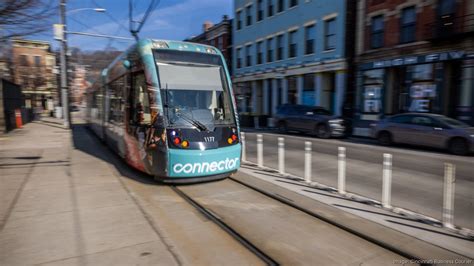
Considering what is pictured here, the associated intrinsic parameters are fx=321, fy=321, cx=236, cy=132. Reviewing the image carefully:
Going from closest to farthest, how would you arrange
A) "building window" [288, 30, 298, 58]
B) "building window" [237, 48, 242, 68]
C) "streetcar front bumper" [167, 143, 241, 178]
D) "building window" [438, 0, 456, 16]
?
"streetcar front bumper" [167, 143, 241, 178] < "building window" [438, 0, 456, 16] < "building window" [288, 30, 298, 58] < "building window" [237, 48, 242, 68]

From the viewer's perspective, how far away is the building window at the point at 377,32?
20969 mm

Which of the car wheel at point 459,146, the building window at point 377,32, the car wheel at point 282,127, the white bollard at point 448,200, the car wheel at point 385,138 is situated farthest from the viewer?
the building window at point 377,32

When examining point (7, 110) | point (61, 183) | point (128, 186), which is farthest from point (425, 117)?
point (7, 110)

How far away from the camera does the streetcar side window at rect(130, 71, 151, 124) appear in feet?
22.5

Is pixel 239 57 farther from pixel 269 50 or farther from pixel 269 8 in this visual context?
pixel 269 8

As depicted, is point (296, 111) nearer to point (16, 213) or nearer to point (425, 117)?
point (425, 117)

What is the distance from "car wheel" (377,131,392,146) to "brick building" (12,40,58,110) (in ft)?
146

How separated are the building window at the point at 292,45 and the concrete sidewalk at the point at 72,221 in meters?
22.5

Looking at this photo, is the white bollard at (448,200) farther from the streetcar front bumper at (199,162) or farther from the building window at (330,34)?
the building window at (330,34)

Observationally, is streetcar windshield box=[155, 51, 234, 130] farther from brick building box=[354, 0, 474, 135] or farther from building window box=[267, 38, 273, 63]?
building window box=[267, 38, 273, 63]

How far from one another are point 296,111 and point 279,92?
35.7 ft

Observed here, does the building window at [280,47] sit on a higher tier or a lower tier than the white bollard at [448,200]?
higher

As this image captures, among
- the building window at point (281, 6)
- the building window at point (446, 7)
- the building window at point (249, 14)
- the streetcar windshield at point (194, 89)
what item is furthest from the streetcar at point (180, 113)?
the building window at point (249, 14)

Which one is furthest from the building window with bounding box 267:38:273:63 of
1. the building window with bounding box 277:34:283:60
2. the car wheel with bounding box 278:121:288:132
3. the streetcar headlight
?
the streetcar headlight
